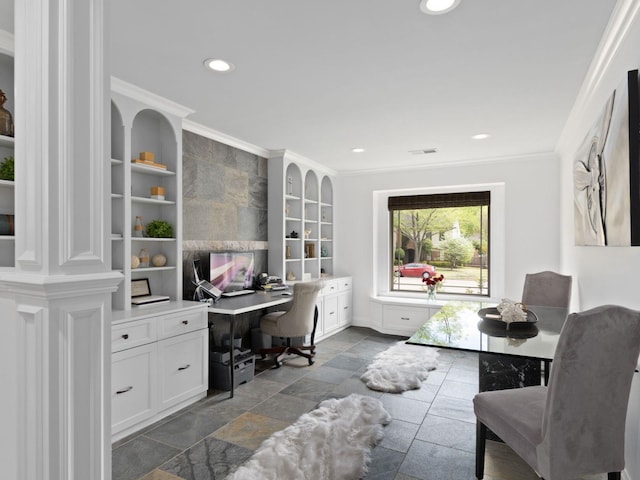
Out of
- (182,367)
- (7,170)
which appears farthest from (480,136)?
(7,170)

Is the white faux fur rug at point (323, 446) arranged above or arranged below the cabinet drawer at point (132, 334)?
below

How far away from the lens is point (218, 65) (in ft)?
8.24

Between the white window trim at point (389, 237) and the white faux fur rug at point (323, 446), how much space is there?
313 cm

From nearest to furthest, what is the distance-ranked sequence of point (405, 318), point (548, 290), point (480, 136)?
point (548, 290), point (480, 136), point (405, 318)

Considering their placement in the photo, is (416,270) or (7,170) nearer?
(7,170)

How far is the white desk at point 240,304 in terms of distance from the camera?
10.6 feet

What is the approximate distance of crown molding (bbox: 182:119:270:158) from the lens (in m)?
3.76

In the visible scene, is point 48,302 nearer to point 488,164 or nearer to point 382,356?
point 382,356

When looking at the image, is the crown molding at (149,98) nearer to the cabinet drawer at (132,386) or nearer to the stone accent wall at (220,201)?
the stone accent wall at (220,201)

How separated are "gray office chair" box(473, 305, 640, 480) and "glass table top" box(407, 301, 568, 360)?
35 centimetres

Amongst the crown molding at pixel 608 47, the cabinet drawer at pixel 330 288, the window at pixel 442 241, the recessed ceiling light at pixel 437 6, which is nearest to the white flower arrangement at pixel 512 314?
the crown molding at pixel 608 47

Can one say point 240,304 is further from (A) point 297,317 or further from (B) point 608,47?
(B) point 608,47

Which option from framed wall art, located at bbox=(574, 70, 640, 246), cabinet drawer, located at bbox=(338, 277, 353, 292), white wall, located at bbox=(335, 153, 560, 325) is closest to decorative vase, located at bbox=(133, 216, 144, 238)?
cabinet drawer, located at bbox=(338, 277, 353, 292)

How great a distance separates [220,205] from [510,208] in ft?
12.4
